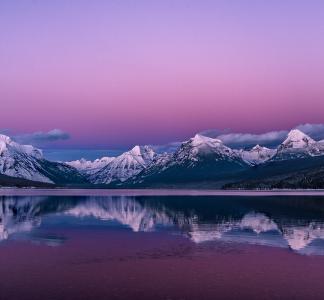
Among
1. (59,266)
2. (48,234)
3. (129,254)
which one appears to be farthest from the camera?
(48,234)

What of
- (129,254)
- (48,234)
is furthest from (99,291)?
(48,234)

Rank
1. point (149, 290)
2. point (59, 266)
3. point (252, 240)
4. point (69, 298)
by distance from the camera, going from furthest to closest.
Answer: point (252, 240), point (59, 266), point (149, 290), point (69, 298)

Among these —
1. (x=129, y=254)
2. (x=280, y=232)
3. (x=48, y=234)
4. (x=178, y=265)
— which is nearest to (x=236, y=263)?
(x=178, y=265)

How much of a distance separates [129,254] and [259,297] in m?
17.6

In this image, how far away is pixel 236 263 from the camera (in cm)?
3934

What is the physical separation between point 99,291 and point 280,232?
3518 cm

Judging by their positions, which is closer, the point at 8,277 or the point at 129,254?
the point at 8,277

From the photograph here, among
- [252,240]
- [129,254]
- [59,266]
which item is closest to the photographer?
[59,266]

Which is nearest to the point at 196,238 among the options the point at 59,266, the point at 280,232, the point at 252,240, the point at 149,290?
the point at 252,240

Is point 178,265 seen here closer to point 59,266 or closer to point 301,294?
point 59,266

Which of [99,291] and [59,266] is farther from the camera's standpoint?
[59,266]

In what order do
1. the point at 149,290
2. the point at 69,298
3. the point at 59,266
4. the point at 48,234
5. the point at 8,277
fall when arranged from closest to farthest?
1. the point at 69,298
2. the point at 149,290
3. the point at 8,277
4. the point at 59,266
5. the point at 48,234

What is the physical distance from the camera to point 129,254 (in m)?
44.5

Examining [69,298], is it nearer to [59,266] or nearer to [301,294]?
[59,266]
